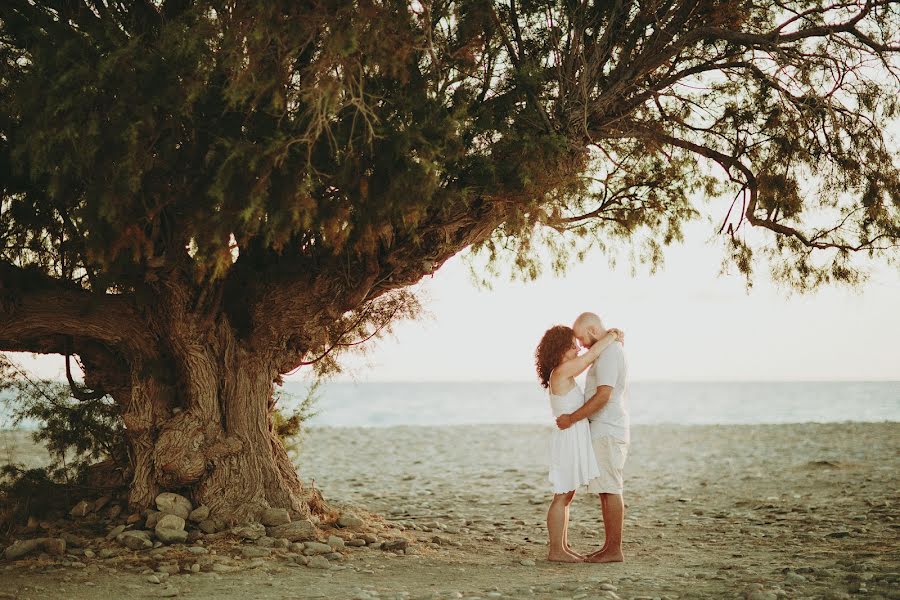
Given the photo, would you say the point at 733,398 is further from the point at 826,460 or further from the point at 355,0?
the point at 355,0

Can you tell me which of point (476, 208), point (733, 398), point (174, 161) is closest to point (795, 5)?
point (476, 208)

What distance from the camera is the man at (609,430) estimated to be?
8039 millimetres

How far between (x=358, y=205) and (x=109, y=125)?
1842mm

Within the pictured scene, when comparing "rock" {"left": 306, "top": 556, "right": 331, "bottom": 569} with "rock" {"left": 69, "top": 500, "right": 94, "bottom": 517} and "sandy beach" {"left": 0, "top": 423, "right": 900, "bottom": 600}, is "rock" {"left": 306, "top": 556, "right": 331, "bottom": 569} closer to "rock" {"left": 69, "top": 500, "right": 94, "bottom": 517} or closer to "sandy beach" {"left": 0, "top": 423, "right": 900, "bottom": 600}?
"sandy beach" {"left": 0, "top": 423, "right": 900, "bottom": 600}

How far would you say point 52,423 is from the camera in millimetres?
10141

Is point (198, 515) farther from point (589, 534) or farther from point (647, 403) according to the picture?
point (647, 403)

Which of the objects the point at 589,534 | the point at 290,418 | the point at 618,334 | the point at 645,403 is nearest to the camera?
the point at 618,334

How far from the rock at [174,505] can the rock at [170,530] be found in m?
0.09

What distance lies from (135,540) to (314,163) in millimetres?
4071

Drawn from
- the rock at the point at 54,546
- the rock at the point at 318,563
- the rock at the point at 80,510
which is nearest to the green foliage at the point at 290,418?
the rock at the point at 80,510

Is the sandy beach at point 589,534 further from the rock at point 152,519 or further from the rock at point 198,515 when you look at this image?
the rock at point 198,515

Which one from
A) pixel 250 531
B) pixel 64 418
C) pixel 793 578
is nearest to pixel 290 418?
pixel 64 418

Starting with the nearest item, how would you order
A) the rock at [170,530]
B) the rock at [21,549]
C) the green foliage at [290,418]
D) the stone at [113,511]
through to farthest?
the rock at [21,549] < the rock at [170,530] < the stone at [113,511] < the green foliage at [290,418]

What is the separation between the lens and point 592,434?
8211 mm
